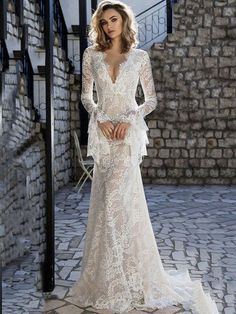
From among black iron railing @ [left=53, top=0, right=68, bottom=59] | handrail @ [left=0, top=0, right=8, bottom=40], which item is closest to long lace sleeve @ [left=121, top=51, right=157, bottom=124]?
handrail @ [left=0, top=0, right=8, bottom=40]

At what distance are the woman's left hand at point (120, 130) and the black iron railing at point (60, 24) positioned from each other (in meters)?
5.36

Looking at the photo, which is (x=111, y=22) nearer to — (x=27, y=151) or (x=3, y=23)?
(x=3, y=23)

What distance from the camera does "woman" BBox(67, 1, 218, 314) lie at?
343 centimetres

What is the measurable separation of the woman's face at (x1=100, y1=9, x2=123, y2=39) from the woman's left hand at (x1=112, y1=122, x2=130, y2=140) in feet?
1.75

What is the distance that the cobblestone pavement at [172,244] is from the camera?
132 inches

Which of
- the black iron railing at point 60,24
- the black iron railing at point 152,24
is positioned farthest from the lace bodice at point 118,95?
the black iron railing at point 152,24

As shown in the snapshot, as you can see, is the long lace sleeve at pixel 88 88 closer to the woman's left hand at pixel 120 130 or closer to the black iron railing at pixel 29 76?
the woman's left hand at pixel 120 130

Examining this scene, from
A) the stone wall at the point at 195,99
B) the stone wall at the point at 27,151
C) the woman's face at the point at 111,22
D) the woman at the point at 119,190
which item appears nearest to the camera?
the stone wall at the point at 27,151

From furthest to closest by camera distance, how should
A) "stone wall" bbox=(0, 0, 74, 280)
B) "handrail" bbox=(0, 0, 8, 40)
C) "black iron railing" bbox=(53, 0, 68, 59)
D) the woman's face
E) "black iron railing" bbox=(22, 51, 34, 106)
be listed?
"black iron railing" bbox=(53, 0, 68, 59) < "black iron railing" bbox=(22, 51, 34, 106) < the woman's face < "stone wall" bbox=(0, 0, 74, 280) < "handrail" bbox=(0, 0, 8, 40)

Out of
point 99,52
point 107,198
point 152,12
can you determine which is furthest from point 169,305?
point 152,12

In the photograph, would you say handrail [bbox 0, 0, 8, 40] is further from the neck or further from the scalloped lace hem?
the scalloped lace hem

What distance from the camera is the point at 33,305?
3463 millimetres

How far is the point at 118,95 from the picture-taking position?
3.45m

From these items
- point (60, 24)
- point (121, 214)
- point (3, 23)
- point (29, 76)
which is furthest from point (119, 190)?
point (60, 24)
